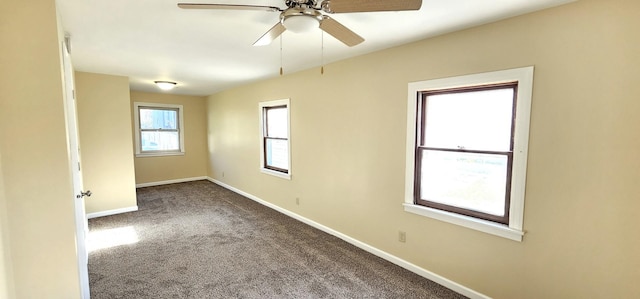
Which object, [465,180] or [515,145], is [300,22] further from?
[465,180]

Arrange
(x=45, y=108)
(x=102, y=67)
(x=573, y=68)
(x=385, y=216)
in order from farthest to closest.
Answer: (x=102, y=67)
(x=385, y=216)
(x=573, y=68)
(x=45, y=108)

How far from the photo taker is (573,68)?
5.72 ft

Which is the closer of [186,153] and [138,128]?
[138,128]

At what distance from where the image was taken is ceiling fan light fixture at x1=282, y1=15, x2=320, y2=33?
4.93 ft

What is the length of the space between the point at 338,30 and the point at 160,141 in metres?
6.28

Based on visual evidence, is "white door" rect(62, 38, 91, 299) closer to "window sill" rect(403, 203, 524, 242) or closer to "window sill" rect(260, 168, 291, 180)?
"window sill" rect(260, 168, 291, 180)

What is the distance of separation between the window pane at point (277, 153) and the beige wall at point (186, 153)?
305 centimetres

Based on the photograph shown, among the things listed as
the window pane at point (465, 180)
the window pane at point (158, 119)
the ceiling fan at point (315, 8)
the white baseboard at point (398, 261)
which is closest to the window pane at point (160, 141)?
the window pane at point (158, 119)

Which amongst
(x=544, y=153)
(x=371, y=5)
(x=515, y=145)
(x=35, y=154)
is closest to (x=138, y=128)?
(x=35, y=154)

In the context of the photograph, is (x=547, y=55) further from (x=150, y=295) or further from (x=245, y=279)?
(x=150, y=295)

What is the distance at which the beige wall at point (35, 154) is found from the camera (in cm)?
149

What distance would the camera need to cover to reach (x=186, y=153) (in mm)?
6918

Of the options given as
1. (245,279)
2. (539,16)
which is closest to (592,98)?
(539,16)

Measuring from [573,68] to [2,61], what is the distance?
11.1 feet
